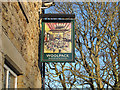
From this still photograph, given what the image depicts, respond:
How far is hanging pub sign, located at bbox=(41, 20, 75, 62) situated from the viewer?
7861 mm

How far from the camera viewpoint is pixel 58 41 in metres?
8.31

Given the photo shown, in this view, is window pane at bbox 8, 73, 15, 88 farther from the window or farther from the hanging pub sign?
the hanging pub sign

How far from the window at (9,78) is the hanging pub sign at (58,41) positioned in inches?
97.6

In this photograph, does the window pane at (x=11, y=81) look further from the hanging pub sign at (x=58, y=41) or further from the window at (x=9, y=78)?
the hanging pub sign at (x=58, y=41)

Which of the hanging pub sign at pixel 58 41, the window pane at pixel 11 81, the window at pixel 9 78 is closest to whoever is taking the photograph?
the window at pixel 9 78

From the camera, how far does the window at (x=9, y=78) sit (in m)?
4.73

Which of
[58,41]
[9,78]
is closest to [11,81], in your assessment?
[9,78]

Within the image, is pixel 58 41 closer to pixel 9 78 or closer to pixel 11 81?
pixel 11 81

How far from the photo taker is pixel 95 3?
1698 centimetres

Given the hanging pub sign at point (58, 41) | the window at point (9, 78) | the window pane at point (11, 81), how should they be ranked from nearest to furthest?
the window at point (9, 78) → the window pane at point (11, 81) → the hanging pub sign at point (58, 41)

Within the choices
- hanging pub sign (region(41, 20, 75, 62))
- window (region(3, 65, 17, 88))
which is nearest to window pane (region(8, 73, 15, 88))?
window (region(3, 65, 17, 88))

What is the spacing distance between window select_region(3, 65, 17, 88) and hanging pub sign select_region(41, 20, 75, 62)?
8.13 feet

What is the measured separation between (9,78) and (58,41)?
338cm

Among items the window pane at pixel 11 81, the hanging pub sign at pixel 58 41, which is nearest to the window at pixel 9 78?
the window pane at pixel 11 81
